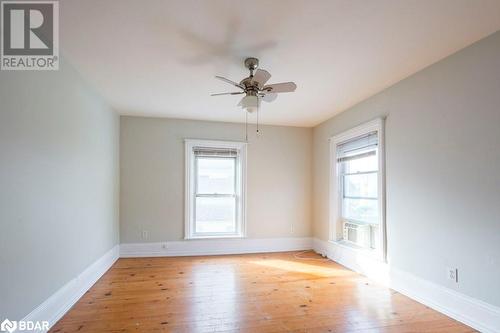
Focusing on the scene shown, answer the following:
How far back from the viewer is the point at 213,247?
5.00 metres

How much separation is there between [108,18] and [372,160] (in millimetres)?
3482

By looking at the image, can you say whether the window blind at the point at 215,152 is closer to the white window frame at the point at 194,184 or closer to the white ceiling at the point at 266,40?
the white window frame at the point at 194,184

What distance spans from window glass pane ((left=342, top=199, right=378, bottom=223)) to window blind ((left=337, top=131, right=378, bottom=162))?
2.25 ft

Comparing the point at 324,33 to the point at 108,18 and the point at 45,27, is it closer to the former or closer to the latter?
the point at 108,18

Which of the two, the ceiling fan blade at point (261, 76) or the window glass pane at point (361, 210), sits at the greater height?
the ceiling fan blade at point (261, 76)

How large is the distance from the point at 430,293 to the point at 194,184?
3769mm

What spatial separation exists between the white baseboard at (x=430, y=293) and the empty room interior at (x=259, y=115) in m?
0.02

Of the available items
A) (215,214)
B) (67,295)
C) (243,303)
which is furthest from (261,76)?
(215,214)

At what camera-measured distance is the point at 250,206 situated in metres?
5.23

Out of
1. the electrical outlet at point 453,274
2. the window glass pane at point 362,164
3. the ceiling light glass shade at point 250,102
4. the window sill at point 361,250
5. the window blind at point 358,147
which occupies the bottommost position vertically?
the window sill at point 361,250

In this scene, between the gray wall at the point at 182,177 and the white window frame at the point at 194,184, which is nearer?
the gray wall at the point at 182,177

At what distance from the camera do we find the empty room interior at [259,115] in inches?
80.5

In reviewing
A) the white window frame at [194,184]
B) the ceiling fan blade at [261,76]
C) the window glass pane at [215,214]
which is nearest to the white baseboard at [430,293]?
the white window frame at [194,184]

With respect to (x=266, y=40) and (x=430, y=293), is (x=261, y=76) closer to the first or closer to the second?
(x=266, y=40)
